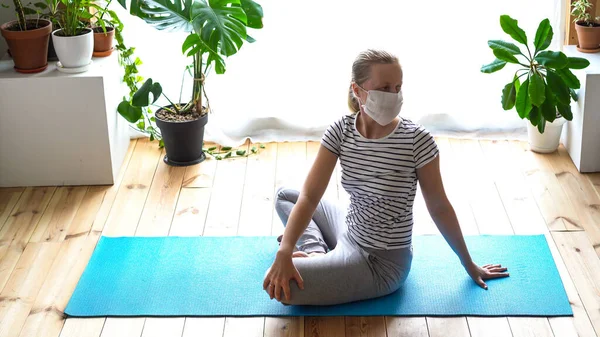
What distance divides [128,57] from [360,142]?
1.57 m

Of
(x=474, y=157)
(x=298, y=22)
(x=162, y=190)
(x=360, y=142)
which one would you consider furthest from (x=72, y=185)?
(x=474, y=157)

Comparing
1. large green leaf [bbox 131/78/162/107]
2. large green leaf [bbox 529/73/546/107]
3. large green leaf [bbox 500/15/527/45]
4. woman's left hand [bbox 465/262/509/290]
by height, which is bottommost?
woman's left hand [bbox 465/262/509/290]

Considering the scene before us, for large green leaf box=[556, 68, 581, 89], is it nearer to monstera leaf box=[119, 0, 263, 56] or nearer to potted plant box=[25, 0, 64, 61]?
monstera leaf box=[119, 0, 263, 56]

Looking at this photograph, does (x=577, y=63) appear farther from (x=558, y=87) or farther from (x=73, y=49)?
(x=73, y=49)

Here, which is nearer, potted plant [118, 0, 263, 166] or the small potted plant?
potted plant [118, 0, 263, 166]

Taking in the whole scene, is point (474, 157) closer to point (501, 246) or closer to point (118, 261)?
point (501, 246)

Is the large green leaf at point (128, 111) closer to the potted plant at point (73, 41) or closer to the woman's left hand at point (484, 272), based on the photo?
the potted plant at point (73, 41)

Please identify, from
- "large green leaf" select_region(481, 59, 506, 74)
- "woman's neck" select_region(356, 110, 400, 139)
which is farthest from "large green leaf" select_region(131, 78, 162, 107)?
"large green leaf" select_region(481, 59, 506, 74)

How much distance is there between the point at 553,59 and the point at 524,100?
0.20 meters

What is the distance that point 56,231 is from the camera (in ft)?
10.3

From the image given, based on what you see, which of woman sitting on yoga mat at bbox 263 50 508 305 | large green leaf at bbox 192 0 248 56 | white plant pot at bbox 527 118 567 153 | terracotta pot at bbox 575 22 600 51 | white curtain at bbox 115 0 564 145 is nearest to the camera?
woman sitting on yoga mat at bbox 263 50 508 305

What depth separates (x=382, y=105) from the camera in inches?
93.8

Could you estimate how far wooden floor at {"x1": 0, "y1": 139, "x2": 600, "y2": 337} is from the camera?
253 centimetres

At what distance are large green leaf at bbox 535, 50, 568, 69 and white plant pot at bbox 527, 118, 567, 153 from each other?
0.39 m
